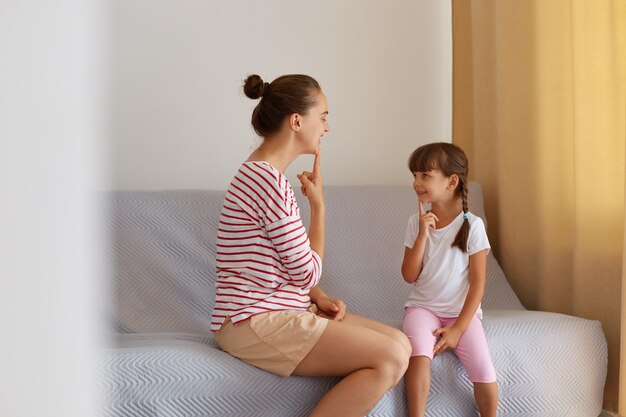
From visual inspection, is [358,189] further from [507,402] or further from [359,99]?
[507,402]

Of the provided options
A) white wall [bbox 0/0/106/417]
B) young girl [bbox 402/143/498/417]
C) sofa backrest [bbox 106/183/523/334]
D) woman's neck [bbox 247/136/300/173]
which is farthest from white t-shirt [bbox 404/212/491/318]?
white wall [bbox 0/0/106/417]

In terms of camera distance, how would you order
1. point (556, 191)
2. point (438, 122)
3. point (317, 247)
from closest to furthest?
point (317, 247)
point (556, 191)
point (438, 122)

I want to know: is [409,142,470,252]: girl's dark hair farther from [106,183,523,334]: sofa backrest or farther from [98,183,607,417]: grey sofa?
[106,183,523,334]: sofa backrest

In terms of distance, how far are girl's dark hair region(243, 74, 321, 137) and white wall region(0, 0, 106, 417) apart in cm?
155

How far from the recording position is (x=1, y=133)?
31 centimetres

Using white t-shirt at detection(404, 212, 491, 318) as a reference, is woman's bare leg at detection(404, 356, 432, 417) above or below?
below

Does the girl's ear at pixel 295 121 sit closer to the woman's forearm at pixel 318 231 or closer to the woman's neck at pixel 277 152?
the woman's neck at pixel 277 152

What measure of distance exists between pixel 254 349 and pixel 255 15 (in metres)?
1.51

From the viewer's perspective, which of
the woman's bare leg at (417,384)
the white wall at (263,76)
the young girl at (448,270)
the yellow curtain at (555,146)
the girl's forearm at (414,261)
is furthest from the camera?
the white wall at (263,76)

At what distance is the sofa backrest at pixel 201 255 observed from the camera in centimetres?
220

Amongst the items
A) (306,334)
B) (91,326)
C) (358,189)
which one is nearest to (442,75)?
(358,189)

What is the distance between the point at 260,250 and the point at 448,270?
0.55 m

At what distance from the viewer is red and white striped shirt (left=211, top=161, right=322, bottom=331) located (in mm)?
1744

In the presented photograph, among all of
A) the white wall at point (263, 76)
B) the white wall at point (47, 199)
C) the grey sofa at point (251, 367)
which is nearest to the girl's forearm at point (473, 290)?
the grey sofa at point (251, 367)
